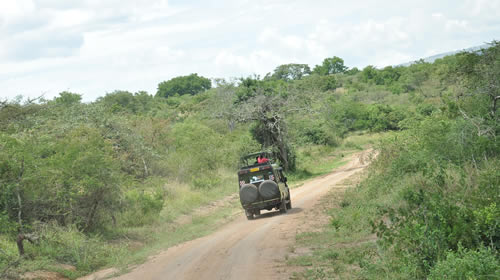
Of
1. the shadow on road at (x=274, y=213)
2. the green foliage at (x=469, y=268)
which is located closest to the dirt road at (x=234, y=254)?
the shadow on road at (x=274, y=213)

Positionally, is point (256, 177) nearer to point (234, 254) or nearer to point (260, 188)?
point (260, 188)

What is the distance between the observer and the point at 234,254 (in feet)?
43.4

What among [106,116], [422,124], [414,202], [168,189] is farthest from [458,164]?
[106,116]

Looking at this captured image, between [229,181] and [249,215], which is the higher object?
[229,181]

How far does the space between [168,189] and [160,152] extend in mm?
6820

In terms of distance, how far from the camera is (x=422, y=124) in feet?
59.0

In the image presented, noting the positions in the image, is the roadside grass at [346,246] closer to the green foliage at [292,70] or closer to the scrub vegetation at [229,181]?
the scrub vegetation at [229,181]

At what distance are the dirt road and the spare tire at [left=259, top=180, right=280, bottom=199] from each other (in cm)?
83

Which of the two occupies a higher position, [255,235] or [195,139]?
[195,139]

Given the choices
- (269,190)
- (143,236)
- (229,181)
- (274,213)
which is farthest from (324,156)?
(143,236)

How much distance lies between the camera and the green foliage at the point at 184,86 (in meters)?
128

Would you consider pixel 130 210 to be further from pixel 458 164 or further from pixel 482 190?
pixel 482 190

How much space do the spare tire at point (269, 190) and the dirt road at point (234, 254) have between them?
0.83 meters

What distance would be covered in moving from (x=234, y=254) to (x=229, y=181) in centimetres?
1857
